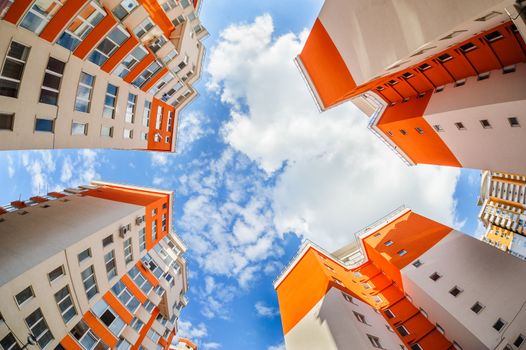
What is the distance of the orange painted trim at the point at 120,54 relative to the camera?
17.3 metres

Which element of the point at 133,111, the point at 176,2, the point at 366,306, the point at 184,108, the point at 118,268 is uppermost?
the point at 176,2

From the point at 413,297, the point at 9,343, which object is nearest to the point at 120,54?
the point at 9,343

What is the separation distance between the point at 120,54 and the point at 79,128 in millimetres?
6493

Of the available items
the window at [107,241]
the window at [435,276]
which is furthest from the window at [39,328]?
the window at [435,276]

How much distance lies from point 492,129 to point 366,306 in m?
18.1

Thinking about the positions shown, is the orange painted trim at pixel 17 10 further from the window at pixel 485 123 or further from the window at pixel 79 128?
the window at pixel 485 123

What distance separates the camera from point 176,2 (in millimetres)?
24016

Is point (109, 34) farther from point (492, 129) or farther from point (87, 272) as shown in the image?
point (492, 129)

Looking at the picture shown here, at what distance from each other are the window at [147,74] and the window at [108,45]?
442cm

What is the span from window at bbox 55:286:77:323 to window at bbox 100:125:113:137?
11.1 meters

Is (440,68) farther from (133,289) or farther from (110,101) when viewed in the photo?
(133,289)

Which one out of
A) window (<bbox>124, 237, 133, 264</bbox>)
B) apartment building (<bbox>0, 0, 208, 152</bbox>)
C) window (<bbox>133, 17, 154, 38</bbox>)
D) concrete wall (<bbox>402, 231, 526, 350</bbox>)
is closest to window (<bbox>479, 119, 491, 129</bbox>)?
concrete wall (<bbox>402, 231, 526, 350</bbox>)

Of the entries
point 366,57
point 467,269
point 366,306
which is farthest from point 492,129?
point 366,306

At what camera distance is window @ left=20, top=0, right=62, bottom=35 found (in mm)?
11164
